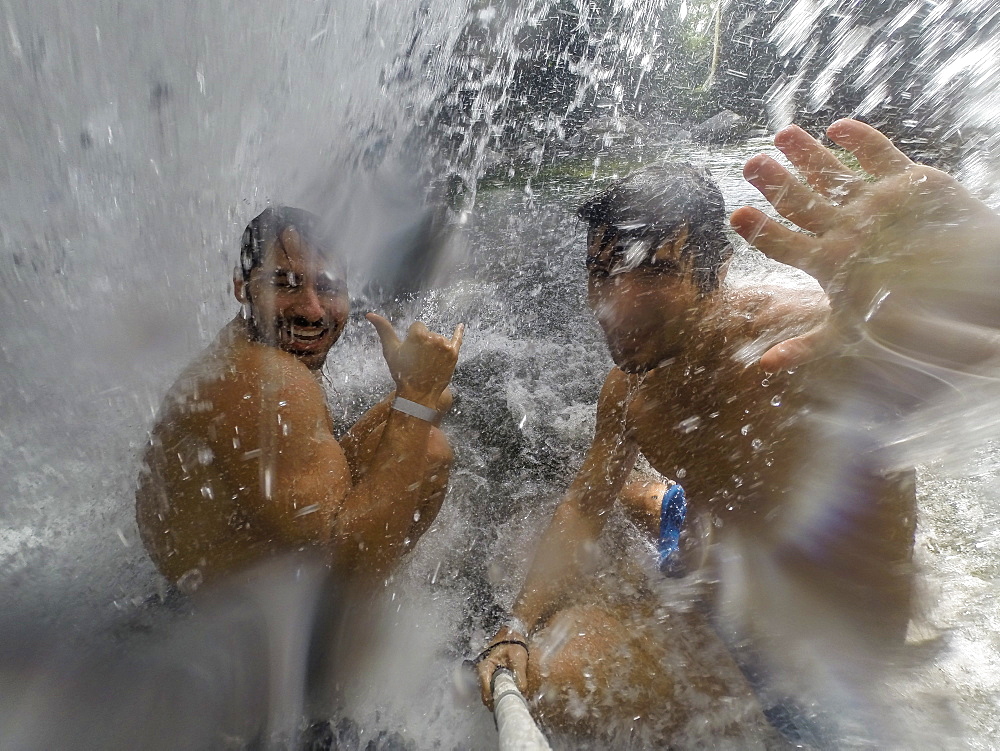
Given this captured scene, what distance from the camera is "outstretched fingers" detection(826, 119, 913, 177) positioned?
2.98 ft

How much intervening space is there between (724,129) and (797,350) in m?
4.63

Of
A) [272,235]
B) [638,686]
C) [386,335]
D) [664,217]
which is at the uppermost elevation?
[272,235]

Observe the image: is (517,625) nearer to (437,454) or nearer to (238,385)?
(437,454)

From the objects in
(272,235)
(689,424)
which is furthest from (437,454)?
(272,235)

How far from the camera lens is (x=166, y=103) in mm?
3020

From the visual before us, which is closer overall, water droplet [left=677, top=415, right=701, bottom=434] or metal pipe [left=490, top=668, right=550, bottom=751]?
metal pipe [left=490, top=668, right=550, bottom=751]

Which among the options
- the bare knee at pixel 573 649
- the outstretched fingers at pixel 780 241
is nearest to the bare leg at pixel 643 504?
the bare knee at pixel 573 649

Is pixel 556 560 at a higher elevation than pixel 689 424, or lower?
lower

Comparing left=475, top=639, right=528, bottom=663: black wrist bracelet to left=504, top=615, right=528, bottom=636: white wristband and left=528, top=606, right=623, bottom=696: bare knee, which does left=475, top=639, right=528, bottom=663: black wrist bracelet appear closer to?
left=528, top=606, right=623, bottom=696: bare knee

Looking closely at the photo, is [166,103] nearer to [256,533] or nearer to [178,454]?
[178,454]

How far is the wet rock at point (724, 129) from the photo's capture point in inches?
182

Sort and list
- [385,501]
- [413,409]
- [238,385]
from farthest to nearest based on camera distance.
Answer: [413,409], [385,501], [238,385]

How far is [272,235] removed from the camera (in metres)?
2.04

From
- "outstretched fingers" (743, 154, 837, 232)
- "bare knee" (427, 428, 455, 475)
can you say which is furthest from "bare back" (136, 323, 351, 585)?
"outstretched fingers" (743, 154, 837, 232)
